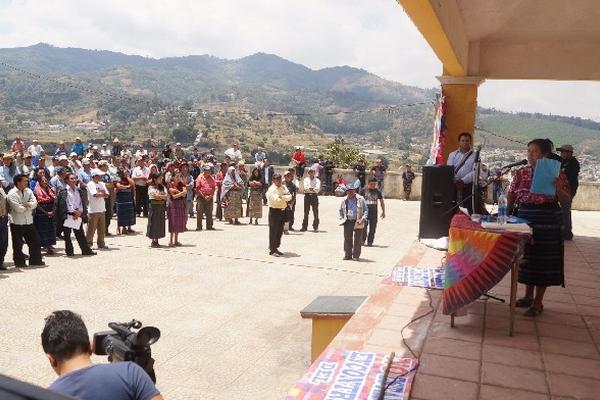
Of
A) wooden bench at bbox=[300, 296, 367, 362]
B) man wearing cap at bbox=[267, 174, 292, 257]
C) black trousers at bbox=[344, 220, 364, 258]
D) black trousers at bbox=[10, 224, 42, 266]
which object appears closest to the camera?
wooden bench at bbox=[300, 296, 367, 362]

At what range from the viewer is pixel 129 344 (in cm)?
267

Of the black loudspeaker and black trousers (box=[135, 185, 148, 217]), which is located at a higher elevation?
the black loudspeaker

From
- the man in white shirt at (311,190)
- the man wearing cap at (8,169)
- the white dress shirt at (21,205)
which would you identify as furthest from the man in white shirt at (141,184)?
the white dress shirt at (21,205)

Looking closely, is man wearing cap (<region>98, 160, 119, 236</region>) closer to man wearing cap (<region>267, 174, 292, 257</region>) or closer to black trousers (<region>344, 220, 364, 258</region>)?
man wearing cap (<region>267, 174, 292, 257</region>)

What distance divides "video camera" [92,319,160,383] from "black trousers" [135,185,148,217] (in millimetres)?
13027

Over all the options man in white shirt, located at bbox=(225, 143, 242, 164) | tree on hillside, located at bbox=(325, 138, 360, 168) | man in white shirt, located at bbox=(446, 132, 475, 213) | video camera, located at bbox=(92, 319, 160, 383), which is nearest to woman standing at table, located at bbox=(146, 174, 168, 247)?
man in white shirt, located at bbox=(446, 132, 475, 213)

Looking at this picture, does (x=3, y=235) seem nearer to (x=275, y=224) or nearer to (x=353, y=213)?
(x=275, y=224)

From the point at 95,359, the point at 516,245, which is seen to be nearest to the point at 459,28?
the point at 516,245

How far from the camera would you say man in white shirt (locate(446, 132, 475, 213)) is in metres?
6.64

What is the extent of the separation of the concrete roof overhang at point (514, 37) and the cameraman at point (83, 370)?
11.6 ft

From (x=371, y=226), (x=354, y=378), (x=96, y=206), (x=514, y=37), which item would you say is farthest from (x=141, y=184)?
(x=354, y=378)

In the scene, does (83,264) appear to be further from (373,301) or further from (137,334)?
(137,334)

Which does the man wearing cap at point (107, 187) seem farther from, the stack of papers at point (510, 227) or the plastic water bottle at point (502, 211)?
the stack of papers at point (510, 227)

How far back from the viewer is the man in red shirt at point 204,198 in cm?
1405
